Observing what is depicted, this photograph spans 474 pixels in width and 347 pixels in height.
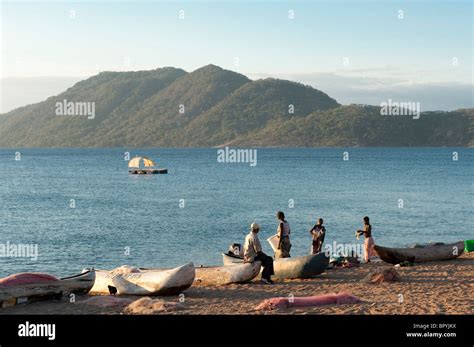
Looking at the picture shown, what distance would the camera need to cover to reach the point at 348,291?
61.1 ft

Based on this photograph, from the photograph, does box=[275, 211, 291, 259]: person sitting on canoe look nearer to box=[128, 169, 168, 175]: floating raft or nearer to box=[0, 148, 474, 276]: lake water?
box=[0, 148, 474, 276]: lake water

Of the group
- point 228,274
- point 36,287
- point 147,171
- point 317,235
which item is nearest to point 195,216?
point 317,235

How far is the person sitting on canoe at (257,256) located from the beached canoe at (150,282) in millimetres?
1797

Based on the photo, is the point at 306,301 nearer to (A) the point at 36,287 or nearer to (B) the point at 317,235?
(A) the point at 36,287

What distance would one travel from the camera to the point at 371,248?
80.5ft

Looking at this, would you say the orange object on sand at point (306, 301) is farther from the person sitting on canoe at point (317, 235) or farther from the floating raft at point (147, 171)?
the floating raft at point (147, 171)

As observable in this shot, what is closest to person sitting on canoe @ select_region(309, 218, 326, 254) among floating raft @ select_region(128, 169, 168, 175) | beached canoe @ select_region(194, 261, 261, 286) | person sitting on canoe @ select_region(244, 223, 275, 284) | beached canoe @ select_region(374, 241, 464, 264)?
beached canoe @ select_region(374, 241, 464, 264)

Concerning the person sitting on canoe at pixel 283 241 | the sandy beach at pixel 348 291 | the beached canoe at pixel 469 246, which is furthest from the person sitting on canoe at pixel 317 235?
the beached canoe at pixel 469 246

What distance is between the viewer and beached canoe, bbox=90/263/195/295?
18.4 m

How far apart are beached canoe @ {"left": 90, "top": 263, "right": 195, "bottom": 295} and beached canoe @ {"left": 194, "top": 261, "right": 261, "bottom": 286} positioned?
5.86 ft
